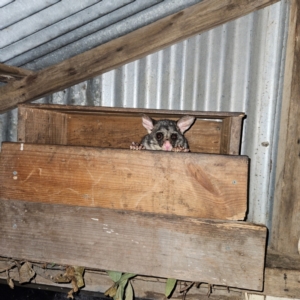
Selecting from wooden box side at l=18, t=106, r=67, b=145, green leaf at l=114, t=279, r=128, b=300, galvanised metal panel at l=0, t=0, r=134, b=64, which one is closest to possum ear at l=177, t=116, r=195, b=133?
galvanised metal panel at l=0, t=0, r=134, b=64

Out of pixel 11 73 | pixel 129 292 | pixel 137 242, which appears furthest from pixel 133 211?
pixel 11 73

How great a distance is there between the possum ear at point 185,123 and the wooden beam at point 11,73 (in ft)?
4.05

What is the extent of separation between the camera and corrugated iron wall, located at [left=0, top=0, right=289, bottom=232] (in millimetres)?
2531

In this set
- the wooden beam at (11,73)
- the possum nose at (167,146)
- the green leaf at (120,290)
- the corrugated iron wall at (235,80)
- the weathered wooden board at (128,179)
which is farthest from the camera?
the possum nose at (167,146)

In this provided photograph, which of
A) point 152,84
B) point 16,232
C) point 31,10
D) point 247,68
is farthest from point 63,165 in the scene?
point 247,68

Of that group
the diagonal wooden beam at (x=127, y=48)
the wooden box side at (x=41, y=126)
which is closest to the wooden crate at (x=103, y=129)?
the wooden box side at (x=41, y=126)

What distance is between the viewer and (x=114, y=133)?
2.91 meters

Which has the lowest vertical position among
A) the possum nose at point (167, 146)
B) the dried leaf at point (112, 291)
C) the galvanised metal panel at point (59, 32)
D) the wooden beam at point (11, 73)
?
the dried leaf at point (112, 291)

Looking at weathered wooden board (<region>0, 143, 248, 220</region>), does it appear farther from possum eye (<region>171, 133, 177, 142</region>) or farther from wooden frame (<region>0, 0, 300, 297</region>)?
possum eye (<region>171, 133, 177, 142</region>)

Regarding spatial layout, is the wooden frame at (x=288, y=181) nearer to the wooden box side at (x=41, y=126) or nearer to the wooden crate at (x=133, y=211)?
the wooden crate at (x=133, y=211)

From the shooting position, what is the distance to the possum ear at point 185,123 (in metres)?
2.55

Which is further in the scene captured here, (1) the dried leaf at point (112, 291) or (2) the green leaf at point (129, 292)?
(2) the green leaf at point (129, 292)

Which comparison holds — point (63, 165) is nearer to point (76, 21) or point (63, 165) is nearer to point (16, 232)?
point (16, 232)

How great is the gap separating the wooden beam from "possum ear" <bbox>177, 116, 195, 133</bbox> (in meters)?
1.24
